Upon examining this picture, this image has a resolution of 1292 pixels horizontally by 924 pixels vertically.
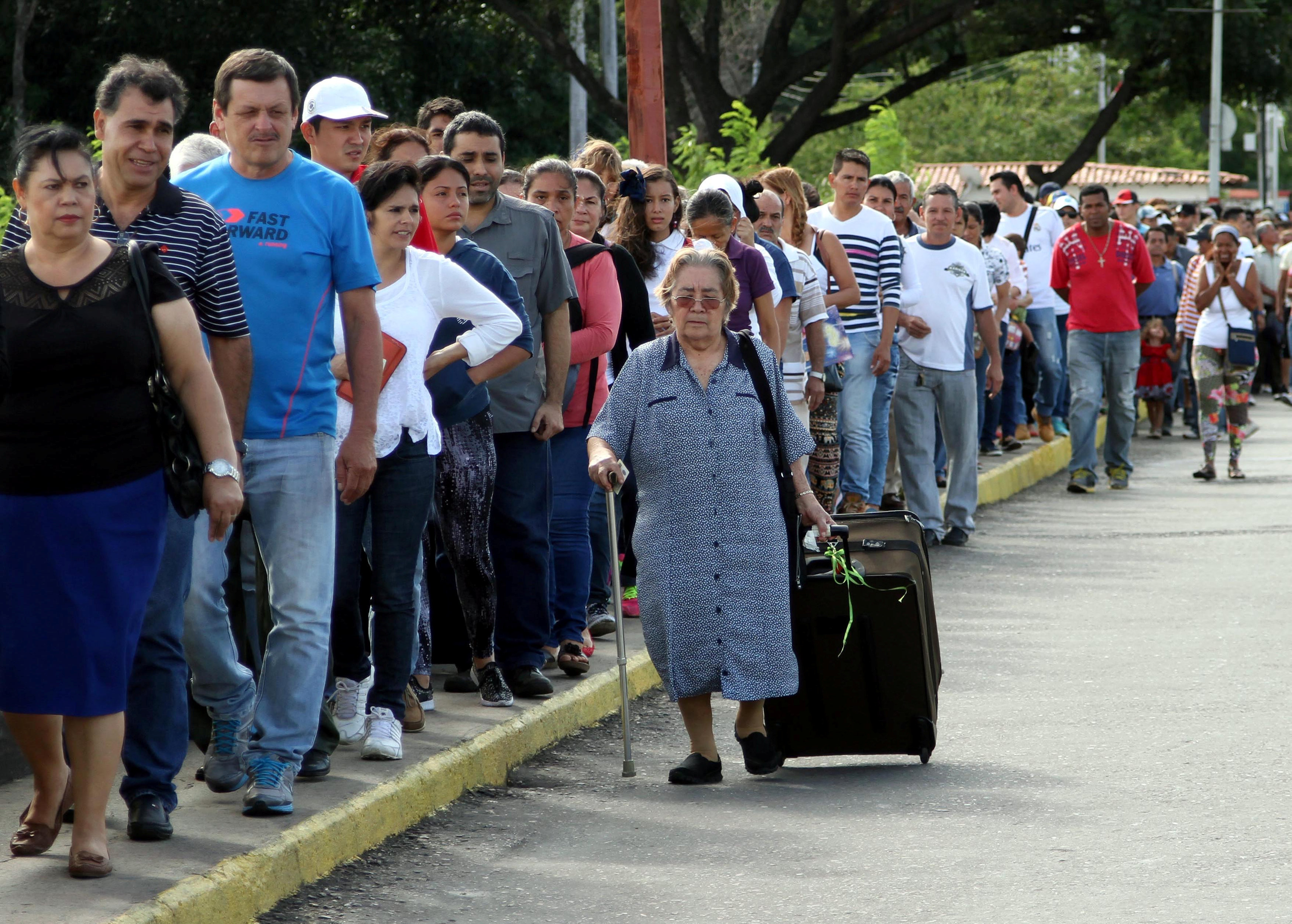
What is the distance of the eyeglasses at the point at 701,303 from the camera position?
6.51 meters

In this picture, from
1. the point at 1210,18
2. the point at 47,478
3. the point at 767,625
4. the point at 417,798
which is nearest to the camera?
the point at 47,478

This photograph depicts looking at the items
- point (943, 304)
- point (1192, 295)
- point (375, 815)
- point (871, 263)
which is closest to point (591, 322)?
point (375, 815)

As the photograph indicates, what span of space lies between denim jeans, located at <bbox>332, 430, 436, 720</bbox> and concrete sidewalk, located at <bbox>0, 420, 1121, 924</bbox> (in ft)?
1.00

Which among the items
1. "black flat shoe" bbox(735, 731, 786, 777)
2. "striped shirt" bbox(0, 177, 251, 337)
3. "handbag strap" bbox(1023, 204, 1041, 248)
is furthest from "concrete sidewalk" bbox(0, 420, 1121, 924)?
"handbag strap" bbox(1023, 204, 1041, 248)

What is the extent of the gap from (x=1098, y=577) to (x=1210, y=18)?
2055 cm

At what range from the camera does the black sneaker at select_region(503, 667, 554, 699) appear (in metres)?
7.25

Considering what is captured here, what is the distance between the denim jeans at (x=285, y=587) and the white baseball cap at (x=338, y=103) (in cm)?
136

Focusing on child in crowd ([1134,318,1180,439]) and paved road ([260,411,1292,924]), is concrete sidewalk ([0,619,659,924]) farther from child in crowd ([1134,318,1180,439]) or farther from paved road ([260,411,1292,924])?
child in crowd ([1134,318,1180,439])

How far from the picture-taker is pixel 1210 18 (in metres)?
29.3

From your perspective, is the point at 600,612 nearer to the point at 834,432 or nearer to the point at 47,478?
the point at 834,432

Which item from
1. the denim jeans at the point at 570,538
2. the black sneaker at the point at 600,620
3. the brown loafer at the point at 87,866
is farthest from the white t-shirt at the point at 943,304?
the brown loafer at the point at 87,866

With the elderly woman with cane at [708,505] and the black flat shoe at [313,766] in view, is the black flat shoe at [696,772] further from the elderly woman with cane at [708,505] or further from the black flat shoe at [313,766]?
the black flat shoe at [313,766]

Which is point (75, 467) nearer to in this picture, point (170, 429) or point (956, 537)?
point (170, 429)

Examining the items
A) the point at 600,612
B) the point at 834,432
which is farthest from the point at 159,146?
the point at 834,432
